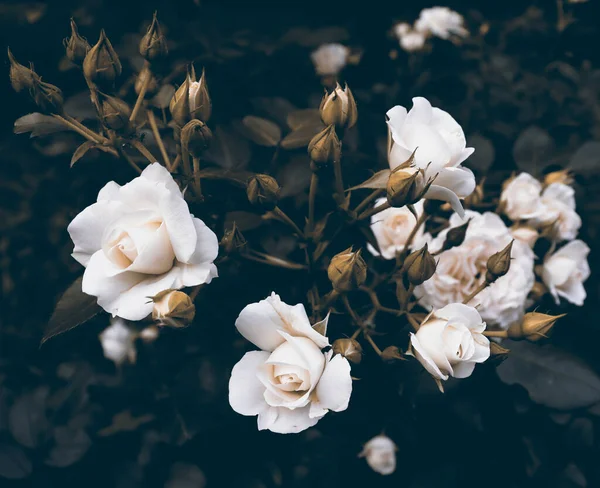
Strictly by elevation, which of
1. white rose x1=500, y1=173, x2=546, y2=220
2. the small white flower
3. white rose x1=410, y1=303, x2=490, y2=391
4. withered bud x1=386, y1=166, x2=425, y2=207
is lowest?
the small white flower

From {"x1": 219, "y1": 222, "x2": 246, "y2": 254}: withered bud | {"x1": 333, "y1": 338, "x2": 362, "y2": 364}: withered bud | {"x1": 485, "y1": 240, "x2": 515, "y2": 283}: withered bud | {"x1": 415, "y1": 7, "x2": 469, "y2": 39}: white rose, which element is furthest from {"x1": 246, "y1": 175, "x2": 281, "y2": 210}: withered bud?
{"x1": 415, "y1": 7, "x2": 469, "y2": 39}: white rose

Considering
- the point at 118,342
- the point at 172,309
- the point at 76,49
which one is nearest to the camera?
the point at 172,309

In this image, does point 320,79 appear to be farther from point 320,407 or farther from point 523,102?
point 320,407

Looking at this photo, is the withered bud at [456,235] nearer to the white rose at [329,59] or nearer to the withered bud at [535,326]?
the withered bud at [535,326]

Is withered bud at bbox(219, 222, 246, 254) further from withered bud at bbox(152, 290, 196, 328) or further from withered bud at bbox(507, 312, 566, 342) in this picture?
withered bud at bbox(507, 312, 566, 342)

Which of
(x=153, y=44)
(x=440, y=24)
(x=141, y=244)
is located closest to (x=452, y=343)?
(x=141, y=244)

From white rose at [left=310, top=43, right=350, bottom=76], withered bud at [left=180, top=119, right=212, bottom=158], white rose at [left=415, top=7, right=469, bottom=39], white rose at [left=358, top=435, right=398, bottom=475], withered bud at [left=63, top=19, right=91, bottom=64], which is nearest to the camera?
withered bud at [left=180, top=119, right=212, bottom=158]

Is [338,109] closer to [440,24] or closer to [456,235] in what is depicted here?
[456,235]

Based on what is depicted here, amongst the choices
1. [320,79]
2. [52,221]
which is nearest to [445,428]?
[320,79]
